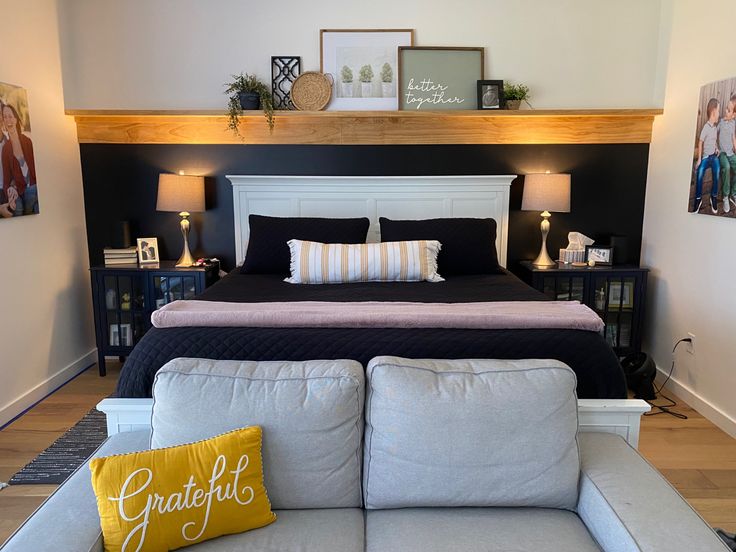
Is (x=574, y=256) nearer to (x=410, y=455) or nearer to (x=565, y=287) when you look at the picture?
(x=565, y=287)

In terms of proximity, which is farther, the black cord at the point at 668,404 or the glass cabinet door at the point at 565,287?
the glass cabinet door at the point at 565,287

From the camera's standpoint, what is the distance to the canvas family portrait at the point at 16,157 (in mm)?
2883

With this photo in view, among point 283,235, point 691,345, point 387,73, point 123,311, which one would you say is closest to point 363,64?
point 387,73

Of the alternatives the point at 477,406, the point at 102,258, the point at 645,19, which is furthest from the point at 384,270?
the point at 645,19

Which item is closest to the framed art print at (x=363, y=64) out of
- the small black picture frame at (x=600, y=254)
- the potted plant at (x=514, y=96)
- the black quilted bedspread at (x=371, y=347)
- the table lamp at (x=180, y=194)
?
the potted plant at (x=514, y=96)

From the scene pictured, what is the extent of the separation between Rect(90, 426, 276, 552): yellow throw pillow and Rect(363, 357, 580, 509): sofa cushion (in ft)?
1.09

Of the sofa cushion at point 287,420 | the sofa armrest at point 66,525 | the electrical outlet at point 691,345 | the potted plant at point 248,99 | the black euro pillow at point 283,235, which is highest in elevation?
the potted plant at point 248,99

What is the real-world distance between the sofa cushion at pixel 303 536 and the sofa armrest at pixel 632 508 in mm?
606

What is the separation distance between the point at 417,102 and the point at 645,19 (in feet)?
5.12

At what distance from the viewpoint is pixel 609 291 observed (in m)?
3.60

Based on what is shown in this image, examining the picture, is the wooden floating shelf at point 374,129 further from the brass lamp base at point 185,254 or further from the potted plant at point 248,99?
the brass lamp base at point 185,254

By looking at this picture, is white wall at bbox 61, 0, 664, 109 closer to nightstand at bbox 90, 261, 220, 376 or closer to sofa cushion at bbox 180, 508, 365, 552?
nightstand at bbox 90, 261, 220, 376

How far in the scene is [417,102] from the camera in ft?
12.0

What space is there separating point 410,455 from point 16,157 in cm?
274
